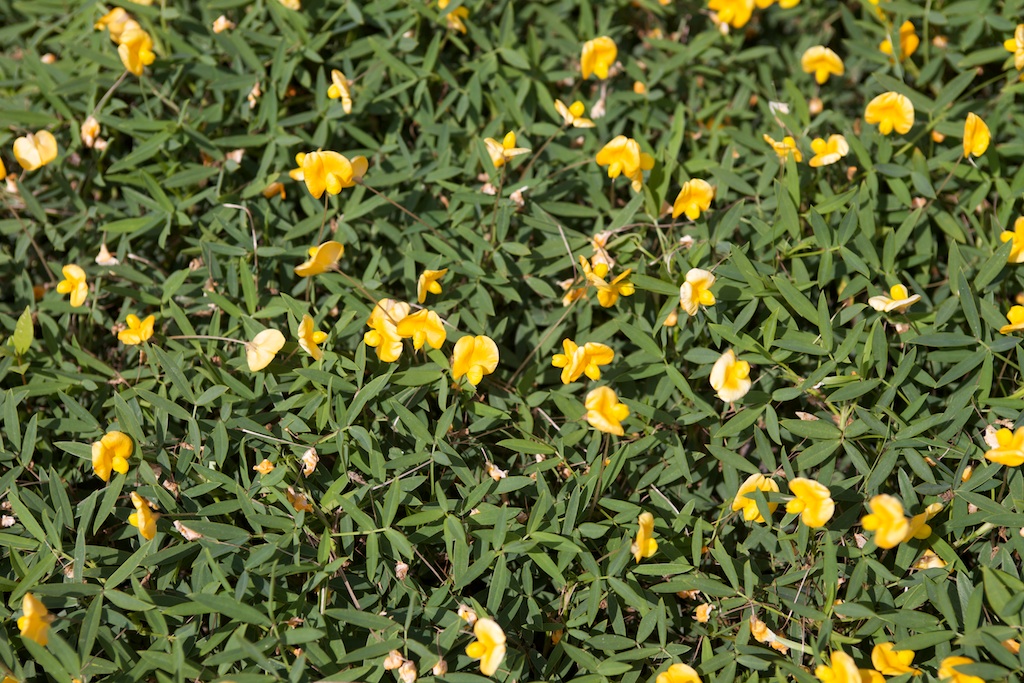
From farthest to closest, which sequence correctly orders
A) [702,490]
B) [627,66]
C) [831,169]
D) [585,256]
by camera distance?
[627,66], [831,169], [585,256], [702,490]

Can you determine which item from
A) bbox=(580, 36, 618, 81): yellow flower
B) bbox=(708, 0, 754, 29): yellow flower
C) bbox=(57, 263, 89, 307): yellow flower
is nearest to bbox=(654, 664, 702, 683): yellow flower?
bbox=(580, 36, 618, 81): yellow flower

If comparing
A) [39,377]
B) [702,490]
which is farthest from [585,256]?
[39,377]

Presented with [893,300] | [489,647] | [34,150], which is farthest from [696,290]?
[34,150]

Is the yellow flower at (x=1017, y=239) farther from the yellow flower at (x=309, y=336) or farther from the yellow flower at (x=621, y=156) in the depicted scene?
the yellow flower at (x=309, y=336)

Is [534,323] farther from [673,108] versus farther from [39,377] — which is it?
[39,377]

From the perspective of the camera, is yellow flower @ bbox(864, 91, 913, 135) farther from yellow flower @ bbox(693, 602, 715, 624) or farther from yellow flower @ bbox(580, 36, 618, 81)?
yellow flower @ bbox(693, 602, 715, 624)

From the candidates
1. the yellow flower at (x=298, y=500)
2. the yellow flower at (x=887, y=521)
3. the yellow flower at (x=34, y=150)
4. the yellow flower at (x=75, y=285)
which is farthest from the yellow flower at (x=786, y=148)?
the yellow flower at (x=34, y=150)
